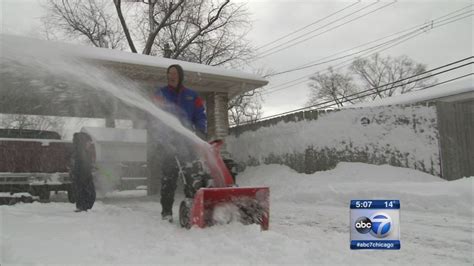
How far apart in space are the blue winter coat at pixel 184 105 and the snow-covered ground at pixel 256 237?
→ 127cm

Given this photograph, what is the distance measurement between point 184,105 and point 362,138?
572cm

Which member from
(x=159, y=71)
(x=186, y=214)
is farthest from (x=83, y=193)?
(x=159, y=71)

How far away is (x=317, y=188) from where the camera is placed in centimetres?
846

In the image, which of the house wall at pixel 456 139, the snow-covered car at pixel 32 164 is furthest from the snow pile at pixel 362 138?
the snow-covered car at pixel 32 164

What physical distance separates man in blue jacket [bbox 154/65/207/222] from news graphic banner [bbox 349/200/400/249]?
279 cm

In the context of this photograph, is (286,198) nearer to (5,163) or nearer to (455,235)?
(455,235)

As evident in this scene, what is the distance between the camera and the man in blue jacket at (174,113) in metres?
5.19

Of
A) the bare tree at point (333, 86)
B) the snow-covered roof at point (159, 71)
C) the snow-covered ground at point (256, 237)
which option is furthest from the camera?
the bare tree at point (333, 86)

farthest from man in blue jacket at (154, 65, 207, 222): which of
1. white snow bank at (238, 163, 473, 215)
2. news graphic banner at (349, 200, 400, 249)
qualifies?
white snow bank at (238, 163, 473, 215)

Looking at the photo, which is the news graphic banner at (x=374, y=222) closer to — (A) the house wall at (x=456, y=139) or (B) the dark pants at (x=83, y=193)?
(B) the dark pants at (x=83, y=193)

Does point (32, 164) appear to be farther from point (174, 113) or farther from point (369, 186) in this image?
point (369, 186)

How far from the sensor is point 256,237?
3783 mm

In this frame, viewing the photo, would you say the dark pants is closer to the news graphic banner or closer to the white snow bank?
the white snow bank

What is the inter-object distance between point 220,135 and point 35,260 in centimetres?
890
